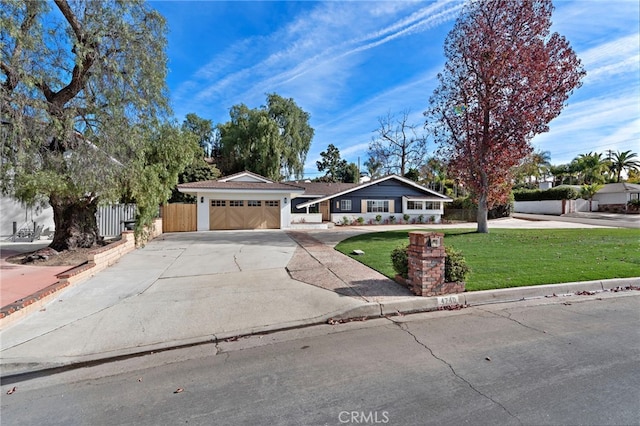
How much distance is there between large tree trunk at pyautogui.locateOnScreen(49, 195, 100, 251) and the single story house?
30.6 feet

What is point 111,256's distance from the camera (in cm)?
954

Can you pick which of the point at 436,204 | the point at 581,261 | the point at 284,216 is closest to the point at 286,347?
the point at 581,261

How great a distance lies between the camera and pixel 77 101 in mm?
9430

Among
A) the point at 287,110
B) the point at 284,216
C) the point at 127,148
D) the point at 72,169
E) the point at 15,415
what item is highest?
the point at 287,110

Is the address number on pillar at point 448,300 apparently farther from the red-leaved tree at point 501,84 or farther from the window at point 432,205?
the window at point 432,205

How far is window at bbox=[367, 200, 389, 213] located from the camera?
29812mm

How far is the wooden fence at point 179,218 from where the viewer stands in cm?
2061

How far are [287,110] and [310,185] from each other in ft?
32.6

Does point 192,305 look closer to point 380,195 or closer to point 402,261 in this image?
point 402,261

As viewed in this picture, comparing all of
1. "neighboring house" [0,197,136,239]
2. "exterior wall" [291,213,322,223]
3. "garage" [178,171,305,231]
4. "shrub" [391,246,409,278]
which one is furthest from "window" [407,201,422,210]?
"shrub" [391,246,409,278]

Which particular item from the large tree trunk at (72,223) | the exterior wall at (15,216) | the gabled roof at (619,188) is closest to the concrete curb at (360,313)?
the large tree trunk at (72,223)

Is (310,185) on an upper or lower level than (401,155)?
lower

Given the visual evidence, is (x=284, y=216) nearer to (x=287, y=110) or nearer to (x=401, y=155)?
(x=287, y=110)

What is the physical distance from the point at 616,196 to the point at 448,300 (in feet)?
149
